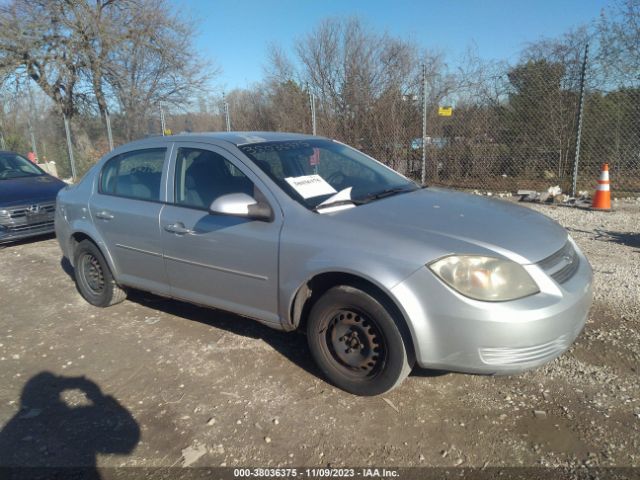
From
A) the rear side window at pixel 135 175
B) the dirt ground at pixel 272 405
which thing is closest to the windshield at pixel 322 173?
the rear side window at pixel 135 175

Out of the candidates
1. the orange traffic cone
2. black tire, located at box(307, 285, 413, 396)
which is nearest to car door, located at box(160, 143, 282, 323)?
black tire, located at box(307, 285, 413, 396)

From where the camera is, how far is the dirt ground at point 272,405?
101 inches

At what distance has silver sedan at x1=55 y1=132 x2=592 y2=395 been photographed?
259 cm

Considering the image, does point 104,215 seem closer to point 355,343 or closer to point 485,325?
point 355,343

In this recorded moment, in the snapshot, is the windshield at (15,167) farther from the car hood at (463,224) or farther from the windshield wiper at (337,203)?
the car hood at (463,224)

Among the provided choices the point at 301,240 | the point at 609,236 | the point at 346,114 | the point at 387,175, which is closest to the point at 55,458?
the point at 301,240

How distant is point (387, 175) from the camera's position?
408 cm

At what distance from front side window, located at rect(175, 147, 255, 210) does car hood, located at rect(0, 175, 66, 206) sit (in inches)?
191

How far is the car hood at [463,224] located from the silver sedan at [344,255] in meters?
0.01

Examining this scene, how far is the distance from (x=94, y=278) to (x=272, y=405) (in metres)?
2.76

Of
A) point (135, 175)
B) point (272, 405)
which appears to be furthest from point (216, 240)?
point (135, 175)

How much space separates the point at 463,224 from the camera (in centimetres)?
292

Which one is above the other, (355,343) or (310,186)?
(310,186)

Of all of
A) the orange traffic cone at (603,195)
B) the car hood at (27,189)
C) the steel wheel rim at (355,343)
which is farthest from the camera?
the orange traffic cone at (603,195)
